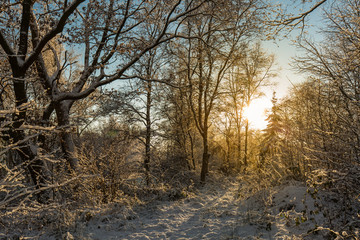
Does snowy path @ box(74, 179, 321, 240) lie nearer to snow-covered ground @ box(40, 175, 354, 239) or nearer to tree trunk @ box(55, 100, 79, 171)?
snow-covered ground @ box(40, 175, 354, 239)

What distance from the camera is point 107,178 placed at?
6781mm

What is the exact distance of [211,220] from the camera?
583 centimetres

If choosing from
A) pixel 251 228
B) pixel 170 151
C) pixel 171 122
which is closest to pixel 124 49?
pixel 251 228

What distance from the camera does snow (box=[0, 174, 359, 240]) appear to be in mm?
4586

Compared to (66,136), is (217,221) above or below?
below

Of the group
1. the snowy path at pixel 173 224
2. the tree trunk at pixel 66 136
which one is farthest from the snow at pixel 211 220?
the tree trunk at pixel 66 136

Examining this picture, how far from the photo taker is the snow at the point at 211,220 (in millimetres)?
4586

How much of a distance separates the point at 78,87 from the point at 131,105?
5156mm

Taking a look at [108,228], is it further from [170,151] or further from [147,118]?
[170,151]

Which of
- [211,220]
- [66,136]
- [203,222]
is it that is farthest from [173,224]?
[66,136]

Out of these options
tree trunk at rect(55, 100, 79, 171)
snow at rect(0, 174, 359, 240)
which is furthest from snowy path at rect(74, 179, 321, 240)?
tree trunk at rect(55, 100, 79, 171)

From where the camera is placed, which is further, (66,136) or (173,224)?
(66,136)

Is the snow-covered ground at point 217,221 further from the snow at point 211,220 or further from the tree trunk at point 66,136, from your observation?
the tree trunk at point 66,136

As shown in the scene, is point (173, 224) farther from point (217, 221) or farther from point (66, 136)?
point (66, 136)
